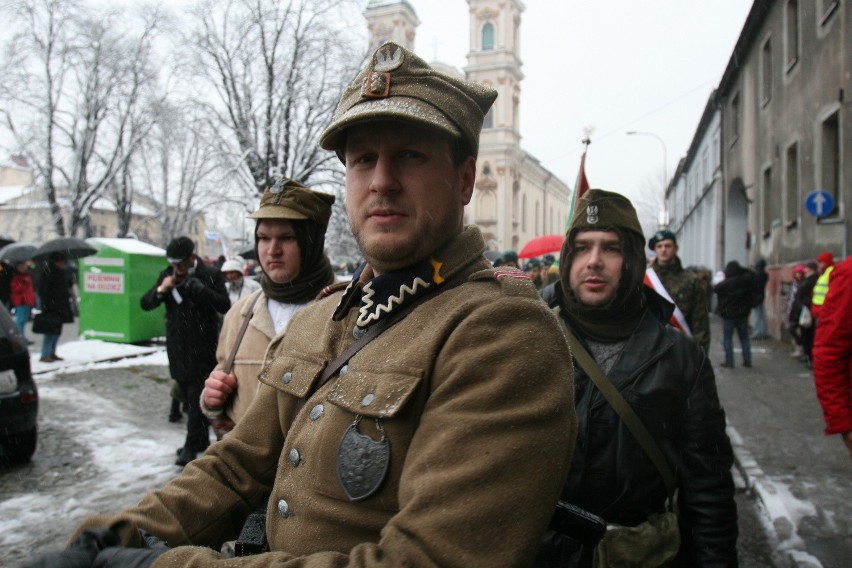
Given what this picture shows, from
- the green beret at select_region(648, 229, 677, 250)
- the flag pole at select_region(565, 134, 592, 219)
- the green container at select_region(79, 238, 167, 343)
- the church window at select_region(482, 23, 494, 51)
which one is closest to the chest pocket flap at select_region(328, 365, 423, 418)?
the flag pole at select_region(565, 134, 592, 219)

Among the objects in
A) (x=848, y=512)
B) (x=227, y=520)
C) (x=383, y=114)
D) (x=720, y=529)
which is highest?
(x=383, y=114)

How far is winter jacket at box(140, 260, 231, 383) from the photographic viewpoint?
6059 millimetres

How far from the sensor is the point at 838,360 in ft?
12.2

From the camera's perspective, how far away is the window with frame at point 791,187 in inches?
631

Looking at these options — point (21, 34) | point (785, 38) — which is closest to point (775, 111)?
point (785, 38)

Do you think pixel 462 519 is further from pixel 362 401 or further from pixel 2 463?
pixel 2 463

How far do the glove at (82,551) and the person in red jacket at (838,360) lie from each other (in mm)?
3588

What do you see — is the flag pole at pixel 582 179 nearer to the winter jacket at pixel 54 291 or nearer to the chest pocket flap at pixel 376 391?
the chest pocket flap at pixel 376 391

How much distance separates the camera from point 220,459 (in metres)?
1.92

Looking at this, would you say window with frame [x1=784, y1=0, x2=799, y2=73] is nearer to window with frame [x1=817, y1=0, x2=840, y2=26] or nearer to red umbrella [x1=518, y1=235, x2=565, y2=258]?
window with frame [x1=817, y1=0, x2=840, y2=26]

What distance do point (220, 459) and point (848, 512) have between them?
5082 mm

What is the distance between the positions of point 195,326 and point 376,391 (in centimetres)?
511

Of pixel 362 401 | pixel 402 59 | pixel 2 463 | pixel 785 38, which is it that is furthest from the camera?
pixel 785 38

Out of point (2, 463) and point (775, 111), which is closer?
point (2, 463)
